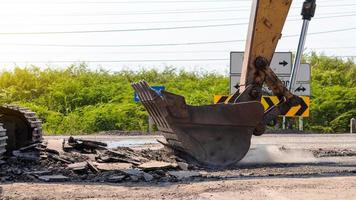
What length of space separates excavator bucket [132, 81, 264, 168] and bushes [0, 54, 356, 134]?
1900 centimetres

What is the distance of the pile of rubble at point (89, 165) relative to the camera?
383 inches

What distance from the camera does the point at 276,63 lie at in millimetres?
20938

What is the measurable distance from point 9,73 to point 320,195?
35.6 metres

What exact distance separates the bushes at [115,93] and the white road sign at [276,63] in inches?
436

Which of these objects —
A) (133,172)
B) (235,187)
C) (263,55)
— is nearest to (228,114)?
(263,55)

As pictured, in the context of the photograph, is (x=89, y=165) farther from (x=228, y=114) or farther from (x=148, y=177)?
(x=228, y=114)

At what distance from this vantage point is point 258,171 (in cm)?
1083

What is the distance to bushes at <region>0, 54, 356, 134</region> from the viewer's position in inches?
1289

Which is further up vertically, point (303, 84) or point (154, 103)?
point (303, 84)

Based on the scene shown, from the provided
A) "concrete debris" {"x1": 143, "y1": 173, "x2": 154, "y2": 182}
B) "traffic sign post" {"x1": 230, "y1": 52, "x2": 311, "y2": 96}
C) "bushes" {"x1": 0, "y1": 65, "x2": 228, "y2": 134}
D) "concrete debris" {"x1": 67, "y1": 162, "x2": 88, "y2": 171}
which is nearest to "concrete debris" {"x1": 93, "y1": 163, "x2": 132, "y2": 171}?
"concrete debris" {"x1": 67, "y1": 162, "x2": 88, "y2": 171}

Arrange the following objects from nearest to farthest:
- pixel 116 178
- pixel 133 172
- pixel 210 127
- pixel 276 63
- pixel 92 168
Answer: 1. pixel 116 178
2. pixel 133 172
3. pixel 92 168
4. pixel 210 127
5. pixel 276 63

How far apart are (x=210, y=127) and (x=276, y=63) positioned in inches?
386

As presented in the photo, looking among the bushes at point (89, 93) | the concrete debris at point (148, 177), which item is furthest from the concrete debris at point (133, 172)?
the bushes at point (89, 93)

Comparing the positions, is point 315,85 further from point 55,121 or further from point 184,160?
point 184,160
